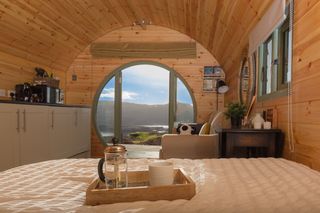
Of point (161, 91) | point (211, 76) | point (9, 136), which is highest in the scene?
point (211, 76)

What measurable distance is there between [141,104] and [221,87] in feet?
5.58

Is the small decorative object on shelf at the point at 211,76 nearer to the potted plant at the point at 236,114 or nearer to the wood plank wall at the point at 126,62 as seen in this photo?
the wood plank wall at the point at 126,62

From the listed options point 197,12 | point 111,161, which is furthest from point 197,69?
point 111,161

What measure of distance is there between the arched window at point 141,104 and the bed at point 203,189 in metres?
4.34

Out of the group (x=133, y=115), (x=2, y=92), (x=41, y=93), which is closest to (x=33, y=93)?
(x=41, y=93)

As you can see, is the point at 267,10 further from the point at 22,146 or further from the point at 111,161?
the point at 22,146

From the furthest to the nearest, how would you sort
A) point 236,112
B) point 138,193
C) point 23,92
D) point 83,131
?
point 83,131, point 23,92, point 236,112, point 138,193

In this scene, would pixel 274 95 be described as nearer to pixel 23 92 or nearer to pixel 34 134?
pixel 34 134

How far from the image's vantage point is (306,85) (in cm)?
201

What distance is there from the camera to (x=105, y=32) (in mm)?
6125

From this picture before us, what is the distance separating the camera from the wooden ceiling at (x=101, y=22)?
3.57 m

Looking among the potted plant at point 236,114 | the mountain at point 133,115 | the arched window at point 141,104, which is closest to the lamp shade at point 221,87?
the arched window at point 141,104

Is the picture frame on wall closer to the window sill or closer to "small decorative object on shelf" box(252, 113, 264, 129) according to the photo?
the window sill

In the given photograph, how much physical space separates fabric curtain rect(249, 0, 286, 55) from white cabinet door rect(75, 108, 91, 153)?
10.7 ft
